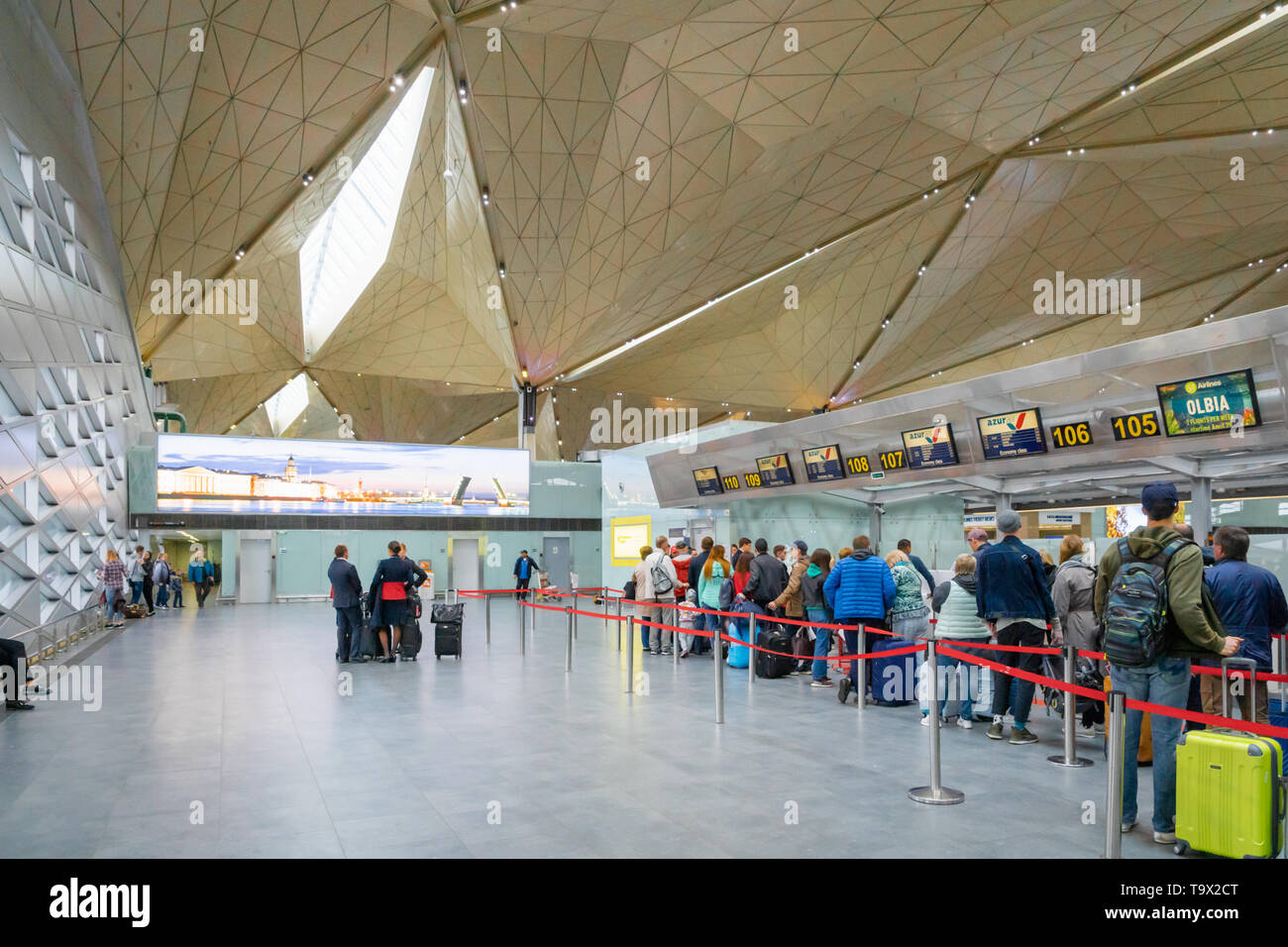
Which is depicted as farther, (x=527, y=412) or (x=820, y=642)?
(x=527, y=412)

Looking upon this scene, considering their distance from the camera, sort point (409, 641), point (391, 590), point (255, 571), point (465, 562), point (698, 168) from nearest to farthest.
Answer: point (391, 590) < point (409, 641) < point (698, 168) < point (255, 571) < point (465, 562)

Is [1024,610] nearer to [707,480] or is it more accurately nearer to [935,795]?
[935,795]

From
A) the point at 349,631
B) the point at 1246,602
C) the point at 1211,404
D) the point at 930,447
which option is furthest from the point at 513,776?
the point at 930,447

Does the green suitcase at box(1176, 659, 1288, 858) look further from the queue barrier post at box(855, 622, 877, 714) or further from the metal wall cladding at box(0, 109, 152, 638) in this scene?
the metal wall cladding at box(0, 109, 152, 638)

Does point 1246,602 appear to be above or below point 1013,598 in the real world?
above

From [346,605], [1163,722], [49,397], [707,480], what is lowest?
[346,605]

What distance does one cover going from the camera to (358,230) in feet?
103

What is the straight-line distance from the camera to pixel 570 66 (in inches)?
714

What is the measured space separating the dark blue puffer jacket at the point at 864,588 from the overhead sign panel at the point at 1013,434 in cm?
433

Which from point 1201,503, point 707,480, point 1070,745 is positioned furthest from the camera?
point 707,480

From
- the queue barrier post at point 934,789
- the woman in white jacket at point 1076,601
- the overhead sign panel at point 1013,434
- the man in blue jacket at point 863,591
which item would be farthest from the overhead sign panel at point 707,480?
the queue barrier post at point 934,789

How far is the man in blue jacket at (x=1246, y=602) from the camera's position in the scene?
21.0 feet

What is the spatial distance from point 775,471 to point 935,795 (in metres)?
13.2

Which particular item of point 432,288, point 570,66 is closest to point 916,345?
point 432,288
